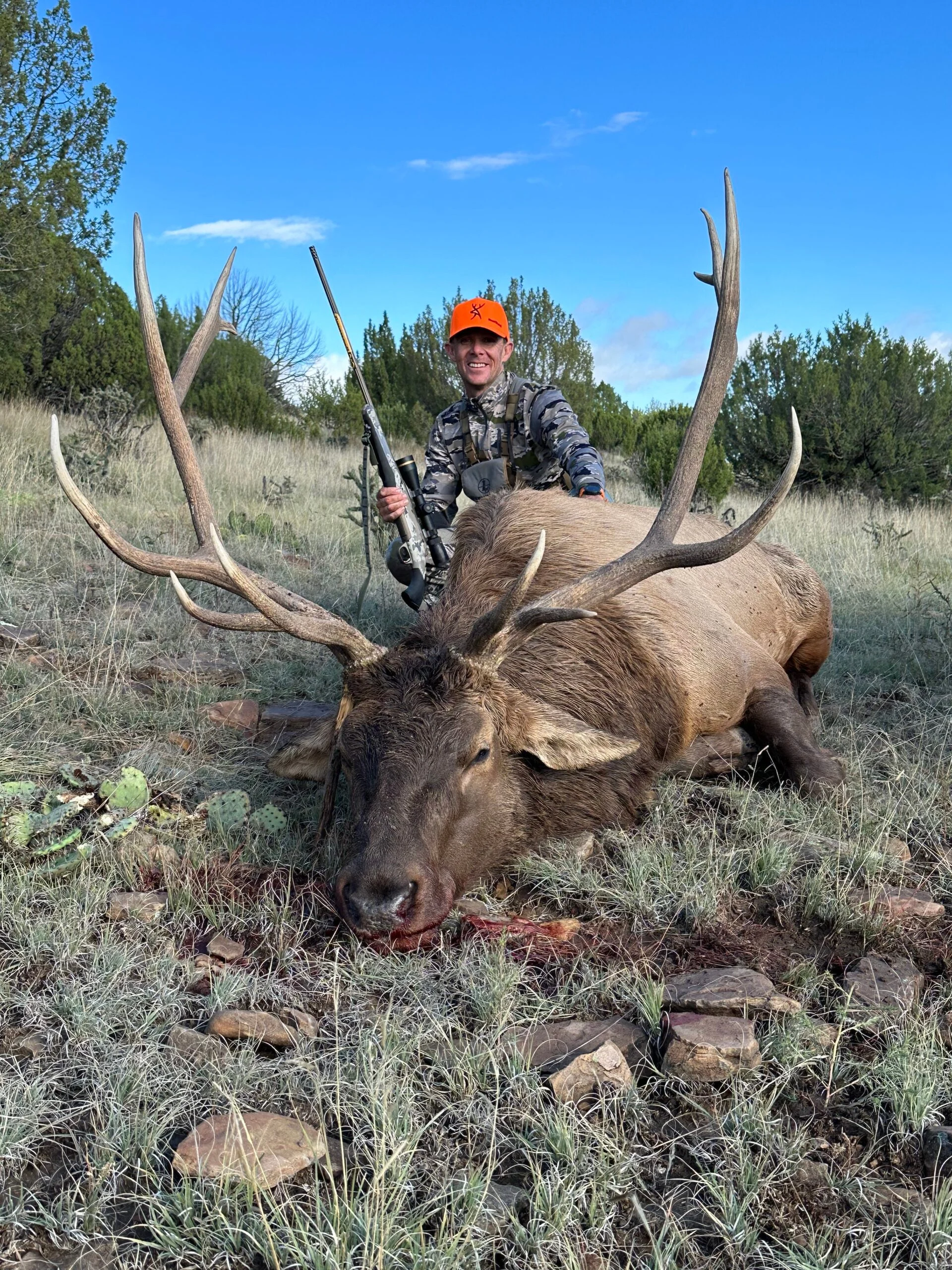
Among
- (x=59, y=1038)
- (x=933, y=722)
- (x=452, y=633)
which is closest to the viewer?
(x=59, y=1038)

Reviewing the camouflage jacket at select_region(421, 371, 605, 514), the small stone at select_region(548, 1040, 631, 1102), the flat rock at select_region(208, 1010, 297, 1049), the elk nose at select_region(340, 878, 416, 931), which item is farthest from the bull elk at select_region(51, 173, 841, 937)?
the camouflage jacket at select_region(421, 371, 605, 514)

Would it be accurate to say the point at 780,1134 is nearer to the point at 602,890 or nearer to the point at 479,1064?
the point at 479,1064

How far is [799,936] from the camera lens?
257cm

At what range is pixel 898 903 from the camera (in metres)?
2.65

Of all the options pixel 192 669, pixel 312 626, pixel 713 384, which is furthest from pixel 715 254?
pixel 192 669

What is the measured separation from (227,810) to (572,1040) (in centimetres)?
153

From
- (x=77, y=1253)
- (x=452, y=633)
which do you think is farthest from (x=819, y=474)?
(x=77, y=1253)

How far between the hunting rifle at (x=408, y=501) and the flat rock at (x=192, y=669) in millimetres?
1030

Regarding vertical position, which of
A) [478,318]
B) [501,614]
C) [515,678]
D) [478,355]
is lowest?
[515,678]

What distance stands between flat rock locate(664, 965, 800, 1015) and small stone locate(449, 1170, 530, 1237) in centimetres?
64

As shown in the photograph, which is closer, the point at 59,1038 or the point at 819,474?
the point at 59,1038

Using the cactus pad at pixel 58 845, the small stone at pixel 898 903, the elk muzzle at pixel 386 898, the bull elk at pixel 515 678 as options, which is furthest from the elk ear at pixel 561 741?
the cactus pad at pixel 58 845

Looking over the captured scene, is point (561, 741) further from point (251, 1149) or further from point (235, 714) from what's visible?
point (235, 714)

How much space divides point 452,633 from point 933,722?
225 centimetres
